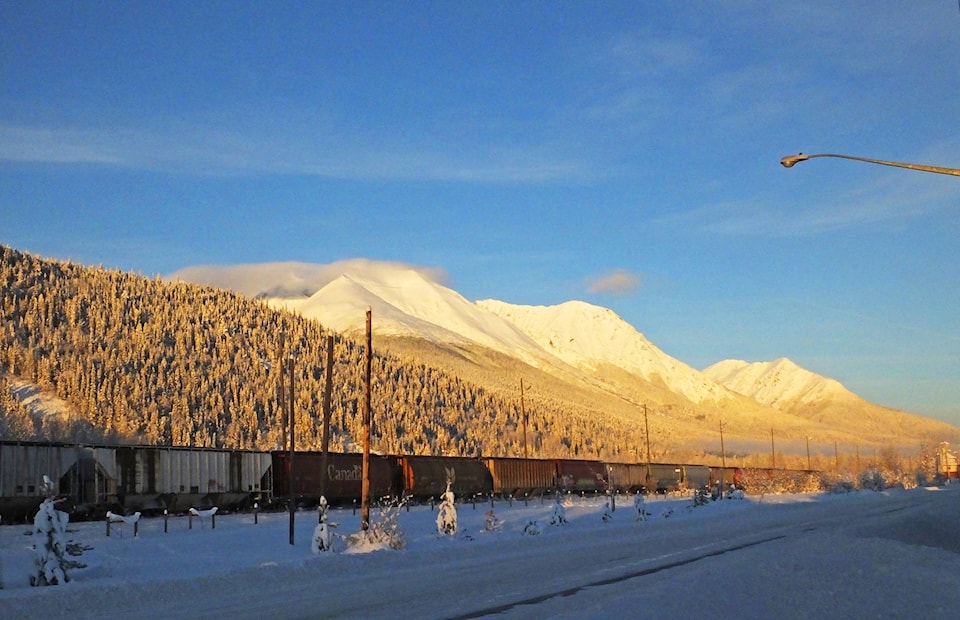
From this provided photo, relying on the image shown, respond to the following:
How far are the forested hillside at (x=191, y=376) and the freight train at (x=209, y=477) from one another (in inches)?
560

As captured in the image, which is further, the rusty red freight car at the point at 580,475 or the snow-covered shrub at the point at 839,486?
the snow-covered shrub at the point at 839,486

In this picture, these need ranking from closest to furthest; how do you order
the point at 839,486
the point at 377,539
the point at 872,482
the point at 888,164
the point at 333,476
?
1. the point at 888,164
2. the point at 377,539
3. the point at 333,476
4. the point at 839,486
5. the point at 872,482

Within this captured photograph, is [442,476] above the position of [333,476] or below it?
below

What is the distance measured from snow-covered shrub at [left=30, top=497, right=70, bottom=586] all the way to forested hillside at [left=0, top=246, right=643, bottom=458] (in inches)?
1676

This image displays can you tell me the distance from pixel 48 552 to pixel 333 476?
29.1 m

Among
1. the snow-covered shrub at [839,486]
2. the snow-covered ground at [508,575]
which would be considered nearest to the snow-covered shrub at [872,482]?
the snow-covered shrub at [839,486]

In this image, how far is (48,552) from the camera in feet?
68.3

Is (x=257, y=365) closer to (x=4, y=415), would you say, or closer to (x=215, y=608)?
(x=4, y=415)

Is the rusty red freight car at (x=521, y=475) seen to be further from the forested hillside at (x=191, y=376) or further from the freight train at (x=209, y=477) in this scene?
the forested hillside at (x=191, y=376)

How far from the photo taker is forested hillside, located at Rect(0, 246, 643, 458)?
79.4 metres

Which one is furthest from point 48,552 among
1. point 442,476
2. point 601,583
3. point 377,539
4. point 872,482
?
point 872,482

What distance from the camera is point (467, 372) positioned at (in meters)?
175

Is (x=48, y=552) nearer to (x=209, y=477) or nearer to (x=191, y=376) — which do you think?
(x=209, y=477)

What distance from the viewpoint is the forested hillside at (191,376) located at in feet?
261
